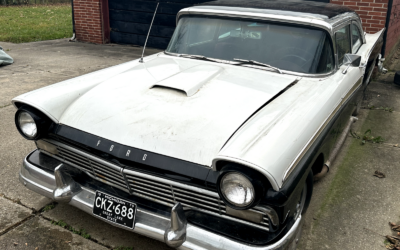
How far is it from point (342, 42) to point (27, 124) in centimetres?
294

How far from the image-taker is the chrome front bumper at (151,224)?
6.50 ft

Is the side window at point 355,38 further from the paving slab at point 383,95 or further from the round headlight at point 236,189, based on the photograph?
the round headlight at point 236,189

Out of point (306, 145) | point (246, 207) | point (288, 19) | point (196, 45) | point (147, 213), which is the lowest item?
point (147, 213)

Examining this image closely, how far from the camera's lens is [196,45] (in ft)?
11.4

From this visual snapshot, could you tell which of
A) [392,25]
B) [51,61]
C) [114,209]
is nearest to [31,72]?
[51,61]

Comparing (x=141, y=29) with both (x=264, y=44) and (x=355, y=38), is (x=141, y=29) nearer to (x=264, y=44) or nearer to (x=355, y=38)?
(x=355, y=38)

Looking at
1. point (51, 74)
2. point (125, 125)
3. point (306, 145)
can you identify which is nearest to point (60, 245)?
point (125, 125)

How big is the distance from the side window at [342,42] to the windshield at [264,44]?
296 mm

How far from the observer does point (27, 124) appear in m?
2.58

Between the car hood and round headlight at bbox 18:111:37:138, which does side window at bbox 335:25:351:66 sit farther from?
round headlight at bbox 18:111:37:138

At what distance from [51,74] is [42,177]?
4.42m

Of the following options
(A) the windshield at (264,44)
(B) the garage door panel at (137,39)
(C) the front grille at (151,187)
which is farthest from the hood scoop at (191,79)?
(B) the garage door panel at (137,39)

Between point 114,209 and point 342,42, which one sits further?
point 342,42

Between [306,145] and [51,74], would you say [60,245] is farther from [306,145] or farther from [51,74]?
[51,74]
